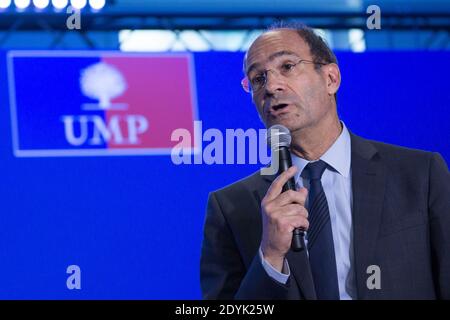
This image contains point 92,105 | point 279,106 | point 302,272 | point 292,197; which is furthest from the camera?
point 92,105

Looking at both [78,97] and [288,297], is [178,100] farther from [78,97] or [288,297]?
[288,297]

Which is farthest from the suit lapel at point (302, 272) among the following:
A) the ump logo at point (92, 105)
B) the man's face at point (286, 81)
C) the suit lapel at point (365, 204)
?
the ump logo at point (92, 105)

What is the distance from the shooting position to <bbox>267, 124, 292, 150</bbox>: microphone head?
204cm

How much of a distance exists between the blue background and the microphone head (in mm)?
448

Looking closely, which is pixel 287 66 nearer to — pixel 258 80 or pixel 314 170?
pixel 258 80

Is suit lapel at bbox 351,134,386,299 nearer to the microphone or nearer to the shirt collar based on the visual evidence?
the shirt collar

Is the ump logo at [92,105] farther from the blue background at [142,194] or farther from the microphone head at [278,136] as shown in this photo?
the microphone head at [278,136]

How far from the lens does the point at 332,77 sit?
2.40 metres

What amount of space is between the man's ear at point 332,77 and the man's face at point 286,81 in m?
0.05

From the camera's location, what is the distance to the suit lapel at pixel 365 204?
6.86 ft

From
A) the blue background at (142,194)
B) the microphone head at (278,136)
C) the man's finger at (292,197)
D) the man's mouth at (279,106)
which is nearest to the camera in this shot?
the man's finger at (292,197)

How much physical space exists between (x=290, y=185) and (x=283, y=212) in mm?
77

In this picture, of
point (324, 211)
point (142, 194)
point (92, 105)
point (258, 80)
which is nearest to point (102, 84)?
point (92, 105)

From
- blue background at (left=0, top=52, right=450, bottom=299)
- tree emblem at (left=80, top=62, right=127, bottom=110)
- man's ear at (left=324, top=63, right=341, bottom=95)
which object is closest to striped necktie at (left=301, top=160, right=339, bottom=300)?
man's ear at (left=324, top=63, right=341, bottom=95)
